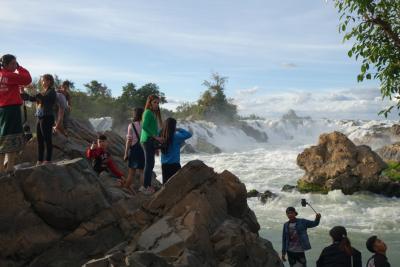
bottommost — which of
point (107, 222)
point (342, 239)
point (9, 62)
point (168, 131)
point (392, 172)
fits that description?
point (392, 172)

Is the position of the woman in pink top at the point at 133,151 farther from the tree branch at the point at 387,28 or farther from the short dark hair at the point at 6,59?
the tree branch at the point at 387,28

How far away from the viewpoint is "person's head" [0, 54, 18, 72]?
791cm

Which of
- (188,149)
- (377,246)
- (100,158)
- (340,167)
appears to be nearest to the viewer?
(377,246)

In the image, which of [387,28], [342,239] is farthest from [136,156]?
[387,28]

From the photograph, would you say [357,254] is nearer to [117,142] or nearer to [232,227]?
[232,227]

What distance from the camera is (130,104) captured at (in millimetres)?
60969

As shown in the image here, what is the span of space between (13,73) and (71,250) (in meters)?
3.10

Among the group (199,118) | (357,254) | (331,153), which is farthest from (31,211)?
(199,118)

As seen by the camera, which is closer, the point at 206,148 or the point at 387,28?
the point at 387,28

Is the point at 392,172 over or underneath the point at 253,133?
underneath

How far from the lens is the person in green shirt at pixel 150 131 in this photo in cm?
886

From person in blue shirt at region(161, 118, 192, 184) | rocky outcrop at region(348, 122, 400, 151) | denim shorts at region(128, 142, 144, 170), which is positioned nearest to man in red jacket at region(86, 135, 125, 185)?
denim shorts at region(128, 142, 144, 170)

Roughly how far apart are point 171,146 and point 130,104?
53.0 meters

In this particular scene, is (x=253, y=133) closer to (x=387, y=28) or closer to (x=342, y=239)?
(x=387, y=28)
